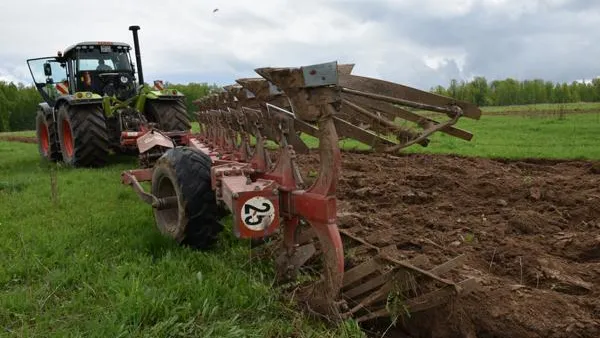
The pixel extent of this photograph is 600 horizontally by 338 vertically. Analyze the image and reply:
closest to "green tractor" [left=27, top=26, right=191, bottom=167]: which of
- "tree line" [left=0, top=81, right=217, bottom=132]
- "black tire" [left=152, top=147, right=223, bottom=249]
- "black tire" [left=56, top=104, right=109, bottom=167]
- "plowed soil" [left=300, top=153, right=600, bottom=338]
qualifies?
"black tire" [left=56, top=104, right=109, bottom=167]

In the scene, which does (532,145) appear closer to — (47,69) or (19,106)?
(47,69)

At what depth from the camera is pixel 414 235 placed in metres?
4.51

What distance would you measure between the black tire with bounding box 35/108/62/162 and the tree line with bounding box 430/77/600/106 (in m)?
49.9

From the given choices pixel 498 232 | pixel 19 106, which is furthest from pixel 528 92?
pixel 498 232

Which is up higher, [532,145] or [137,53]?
[137,53]

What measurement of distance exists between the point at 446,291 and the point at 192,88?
4787cm

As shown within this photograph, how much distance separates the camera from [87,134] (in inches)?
351

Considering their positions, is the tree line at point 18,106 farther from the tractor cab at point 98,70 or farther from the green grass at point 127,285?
the green grass at point 127,285

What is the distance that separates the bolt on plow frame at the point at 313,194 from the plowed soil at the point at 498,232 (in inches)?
12.6

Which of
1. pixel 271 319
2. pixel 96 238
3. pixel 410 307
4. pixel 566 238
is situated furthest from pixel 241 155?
pixel 566 238

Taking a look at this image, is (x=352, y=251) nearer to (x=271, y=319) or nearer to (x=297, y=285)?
(x=297, y=285)

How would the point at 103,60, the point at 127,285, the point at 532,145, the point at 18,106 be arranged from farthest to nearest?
the point at 18,106 < the point at 532,145 < the point at 103,60 < the point at 127,285

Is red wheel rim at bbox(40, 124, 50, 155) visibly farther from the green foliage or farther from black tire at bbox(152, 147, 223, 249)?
the green foliage

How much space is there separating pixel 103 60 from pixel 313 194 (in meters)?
8.21
